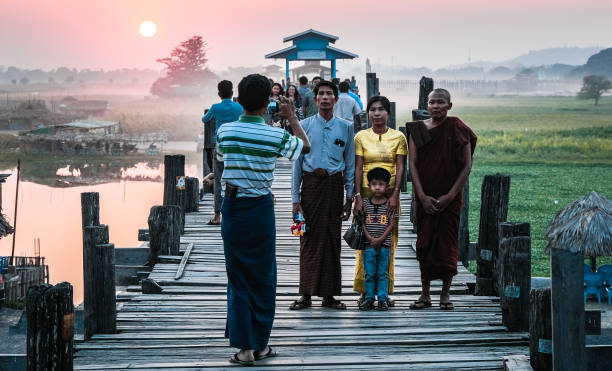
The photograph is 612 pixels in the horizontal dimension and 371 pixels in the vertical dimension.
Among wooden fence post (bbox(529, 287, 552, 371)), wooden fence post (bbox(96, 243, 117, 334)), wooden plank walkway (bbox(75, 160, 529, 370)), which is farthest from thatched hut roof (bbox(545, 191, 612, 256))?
wooden fence post (bbox(96, 243, 117, 334))

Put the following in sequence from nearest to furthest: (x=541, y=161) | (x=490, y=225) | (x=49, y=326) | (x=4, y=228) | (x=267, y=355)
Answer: (x=49, y=326), (x=267, y=355), (x=490, y=225), (x=4, y=228), (x=541, y=161)

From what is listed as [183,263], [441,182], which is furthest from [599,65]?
[441,182]

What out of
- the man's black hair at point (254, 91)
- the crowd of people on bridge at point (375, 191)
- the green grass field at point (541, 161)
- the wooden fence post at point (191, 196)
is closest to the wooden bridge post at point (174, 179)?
the wooden fence post at point (191, 196)

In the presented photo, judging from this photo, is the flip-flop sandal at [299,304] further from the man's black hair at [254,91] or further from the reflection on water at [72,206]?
the reflection on water at [72,206]

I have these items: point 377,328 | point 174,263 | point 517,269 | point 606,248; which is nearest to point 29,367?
point 377,328

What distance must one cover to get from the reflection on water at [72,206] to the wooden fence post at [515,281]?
85.3 ft

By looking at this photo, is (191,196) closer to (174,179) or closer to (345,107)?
(174,179)

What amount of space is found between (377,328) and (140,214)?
42766mm

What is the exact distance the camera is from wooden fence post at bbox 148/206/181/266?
8.38m

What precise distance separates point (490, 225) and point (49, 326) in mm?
4207

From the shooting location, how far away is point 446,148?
21.3ft

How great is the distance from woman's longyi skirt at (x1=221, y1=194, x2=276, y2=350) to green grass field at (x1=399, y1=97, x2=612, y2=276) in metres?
17.8

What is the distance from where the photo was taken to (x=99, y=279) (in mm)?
5836

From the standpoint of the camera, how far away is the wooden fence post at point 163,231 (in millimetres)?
8375
